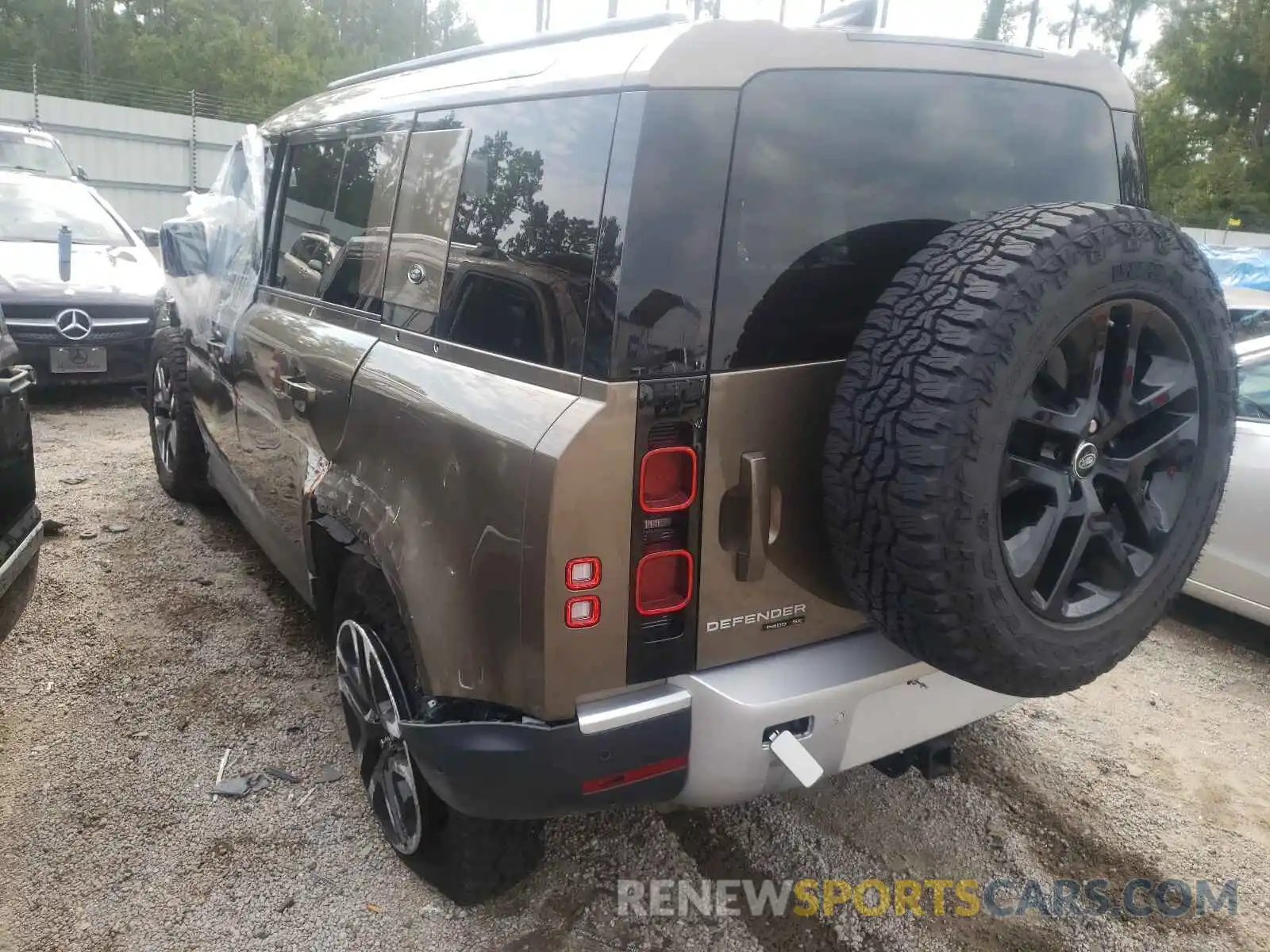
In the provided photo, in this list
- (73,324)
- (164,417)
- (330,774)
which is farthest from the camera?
(73,324)

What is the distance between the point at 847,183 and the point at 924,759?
59.2 inches

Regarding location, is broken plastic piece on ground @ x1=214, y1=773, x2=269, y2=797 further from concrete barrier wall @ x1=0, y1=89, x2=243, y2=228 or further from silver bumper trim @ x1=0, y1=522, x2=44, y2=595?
concrete barrier wall @ x1=0, y1=89, x2=243, y2=228

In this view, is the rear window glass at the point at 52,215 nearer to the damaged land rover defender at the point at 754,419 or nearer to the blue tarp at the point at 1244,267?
the damaged land rover defender at the point at 754,419

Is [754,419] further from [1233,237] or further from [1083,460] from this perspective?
[1233,237]

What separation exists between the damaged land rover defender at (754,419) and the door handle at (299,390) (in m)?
0.44

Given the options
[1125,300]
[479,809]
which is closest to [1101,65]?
[1125,300]

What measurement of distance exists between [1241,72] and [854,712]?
3910cm

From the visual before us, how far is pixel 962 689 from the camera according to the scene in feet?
7.55

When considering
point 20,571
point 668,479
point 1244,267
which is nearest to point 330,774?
point 20,571

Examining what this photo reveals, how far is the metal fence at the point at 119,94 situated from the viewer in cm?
2073

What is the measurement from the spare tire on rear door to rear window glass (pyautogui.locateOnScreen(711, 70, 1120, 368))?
16 cm

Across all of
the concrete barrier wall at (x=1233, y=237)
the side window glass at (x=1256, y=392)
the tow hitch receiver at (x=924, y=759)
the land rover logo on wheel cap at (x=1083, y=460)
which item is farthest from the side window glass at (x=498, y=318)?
the concrete barrier wall at (x=1233, y=237)

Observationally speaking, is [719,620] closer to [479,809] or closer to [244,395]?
[479,809]

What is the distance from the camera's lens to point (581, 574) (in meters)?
1.80
